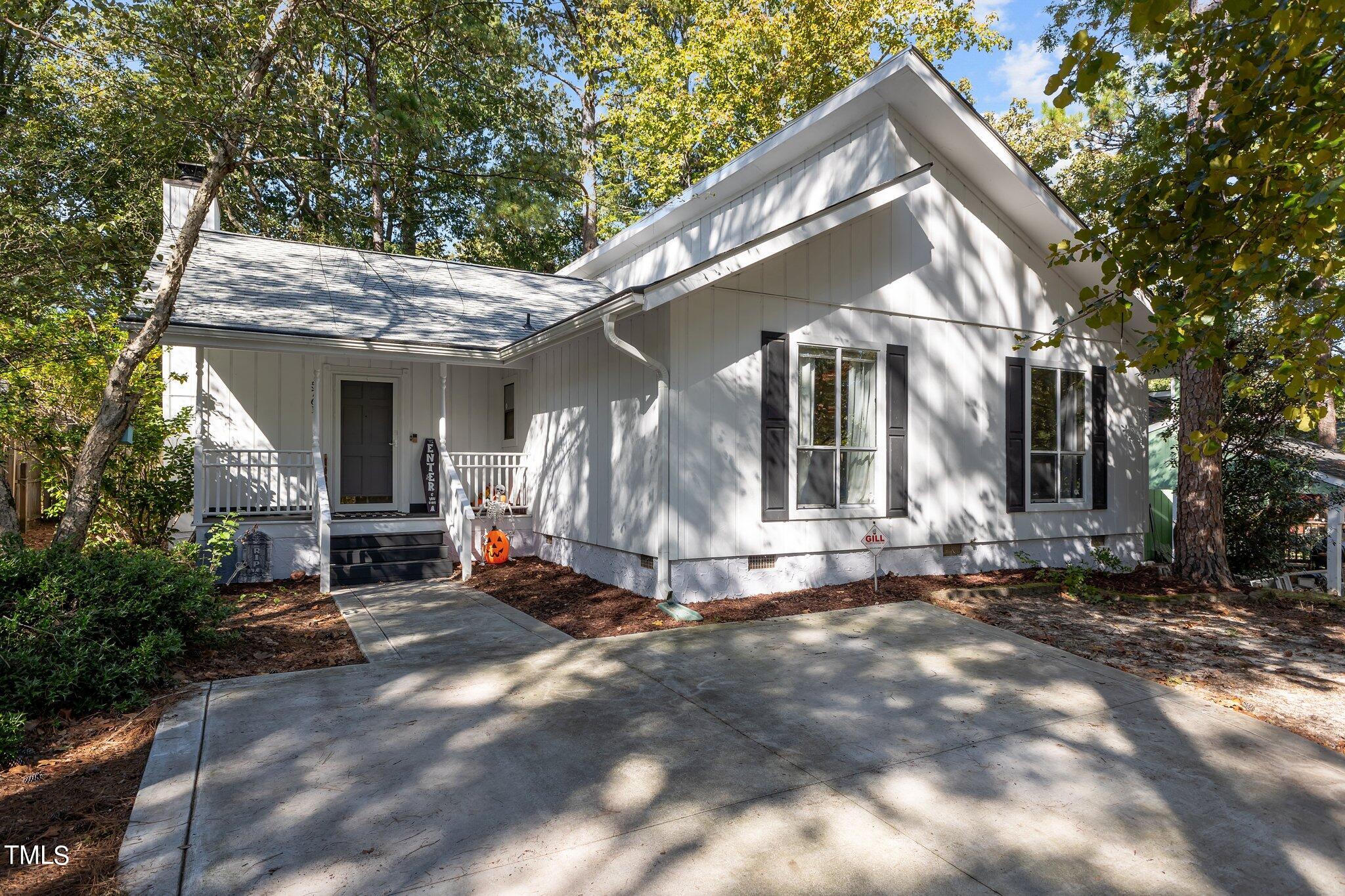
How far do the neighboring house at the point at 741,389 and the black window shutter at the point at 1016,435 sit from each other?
0.11 ft

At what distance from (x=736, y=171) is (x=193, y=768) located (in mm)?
8425

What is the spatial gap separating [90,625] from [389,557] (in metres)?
4.44

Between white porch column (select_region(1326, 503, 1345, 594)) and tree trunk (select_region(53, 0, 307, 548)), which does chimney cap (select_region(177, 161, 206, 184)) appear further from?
white porch column (select_region(1326, 503, 1345, 594))

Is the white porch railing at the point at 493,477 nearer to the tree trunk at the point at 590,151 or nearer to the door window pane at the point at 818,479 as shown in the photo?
the door window pane at the point at 818,479

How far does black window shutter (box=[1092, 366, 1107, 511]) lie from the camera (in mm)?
9539

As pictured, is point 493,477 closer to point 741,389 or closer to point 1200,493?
point 741,389

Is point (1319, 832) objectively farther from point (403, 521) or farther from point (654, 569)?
point (403, 521)

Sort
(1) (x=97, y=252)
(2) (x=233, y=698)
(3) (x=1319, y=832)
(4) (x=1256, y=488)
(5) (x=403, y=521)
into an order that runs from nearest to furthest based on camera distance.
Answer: (3) (x=1319, y=832)
(2) (x=233, y=698)
(5) (x=403, y=521)
(4) (x=1256, y=488)
(1) (x=97, y=252)

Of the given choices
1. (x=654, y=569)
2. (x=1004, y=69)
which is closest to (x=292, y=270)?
(x=654, y=569)

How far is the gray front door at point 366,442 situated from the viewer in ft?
32.9

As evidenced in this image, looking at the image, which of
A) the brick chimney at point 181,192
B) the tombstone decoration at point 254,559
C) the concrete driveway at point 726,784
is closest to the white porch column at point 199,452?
Result: the tombstone decoration at point 254,559

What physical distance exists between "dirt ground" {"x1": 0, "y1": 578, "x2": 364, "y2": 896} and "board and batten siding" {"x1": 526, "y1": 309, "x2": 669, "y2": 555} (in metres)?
2.85

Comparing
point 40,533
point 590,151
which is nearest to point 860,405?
point 40,533

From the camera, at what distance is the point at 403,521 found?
9094 millimetres
